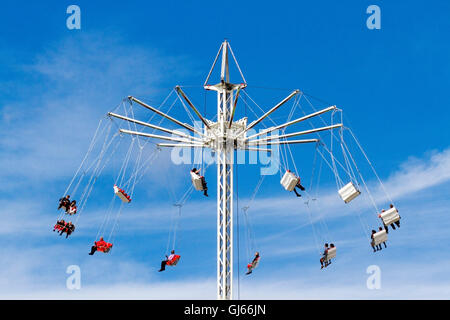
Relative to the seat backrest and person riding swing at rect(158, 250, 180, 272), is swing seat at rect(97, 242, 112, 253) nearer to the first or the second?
person riding swing at rect(158, 250, 180, 272)

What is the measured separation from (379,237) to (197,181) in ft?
29.7

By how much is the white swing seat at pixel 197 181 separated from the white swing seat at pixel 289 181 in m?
4.02

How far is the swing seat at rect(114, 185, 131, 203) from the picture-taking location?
84.7ft

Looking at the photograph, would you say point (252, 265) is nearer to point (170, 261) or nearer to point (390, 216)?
point (170, 261)

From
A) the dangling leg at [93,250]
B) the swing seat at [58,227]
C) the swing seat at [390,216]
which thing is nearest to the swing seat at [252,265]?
the swing seat at [390,216]

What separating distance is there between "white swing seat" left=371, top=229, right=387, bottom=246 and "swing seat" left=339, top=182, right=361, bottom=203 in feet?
6.71

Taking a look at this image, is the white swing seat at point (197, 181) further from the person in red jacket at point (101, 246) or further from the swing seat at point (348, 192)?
the swing seat at point (348, 192)

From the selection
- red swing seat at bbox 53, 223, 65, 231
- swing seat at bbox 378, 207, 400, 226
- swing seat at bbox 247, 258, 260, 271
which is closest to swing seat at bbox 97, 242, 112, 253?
red swing seat at bbox 53, 223, 65, 231

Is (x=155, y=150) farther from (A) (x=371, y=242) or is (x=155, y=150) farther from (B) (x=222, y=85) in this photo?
(A) (x=371, y=242)

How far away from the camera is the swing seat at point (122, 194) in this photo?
25817mm
